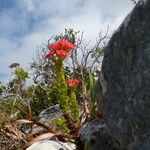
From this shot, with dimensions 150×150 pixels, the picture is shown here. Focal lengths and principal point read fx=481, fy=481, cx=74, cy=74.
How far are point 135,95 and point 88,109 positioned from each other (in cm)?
260

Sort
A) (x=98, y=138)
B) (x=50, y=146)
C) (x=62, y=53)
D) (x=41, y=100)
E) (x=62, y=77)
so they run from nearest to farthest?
1. (x=98, y=138)
2. (x=50, y=146)
3. (x=62, y=53)
4. (x=62, y=77)
5. (x=41, y=100)

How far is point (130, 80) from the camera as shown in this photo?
10.8 feet

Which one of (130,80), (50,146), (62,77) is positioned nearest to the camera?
(130,80)

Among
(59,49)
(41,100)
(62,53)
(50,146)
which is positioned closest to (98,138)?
(50,146)

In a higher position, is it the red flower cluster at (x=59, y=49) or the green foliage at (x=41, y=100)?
the green foliage at (x=41, y=100)

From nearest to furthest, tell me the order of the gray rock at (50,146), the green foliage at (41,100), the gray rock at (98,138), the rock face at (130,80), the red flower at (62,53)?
the rock face at (130,80), the gray rock at (98,138), the gray rock at (50,146), the red flower at (62,53), the green foliage at (41,100)

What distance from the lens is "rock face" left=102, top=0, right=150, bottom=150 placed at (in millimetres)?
3094

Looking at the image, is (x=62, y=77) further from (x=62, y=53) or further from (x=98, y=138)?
(x=98, y=138)

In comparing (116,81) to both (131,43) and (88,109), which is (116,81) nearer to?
(131,43)

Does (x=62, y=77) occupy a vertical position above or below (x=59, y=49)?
below

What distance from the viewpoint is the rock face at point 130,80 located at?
10.2 ft

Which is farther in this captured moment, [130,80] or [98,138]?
[98,138]

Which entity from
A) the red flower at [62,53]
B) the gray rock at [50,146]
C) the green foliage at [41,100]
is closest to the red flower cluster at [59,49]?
the red flower at [62,53]

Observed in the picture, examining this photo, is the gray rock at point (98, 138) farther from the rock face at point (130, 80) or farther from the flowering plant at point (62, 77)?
the flowering plant at point (62, 77)
